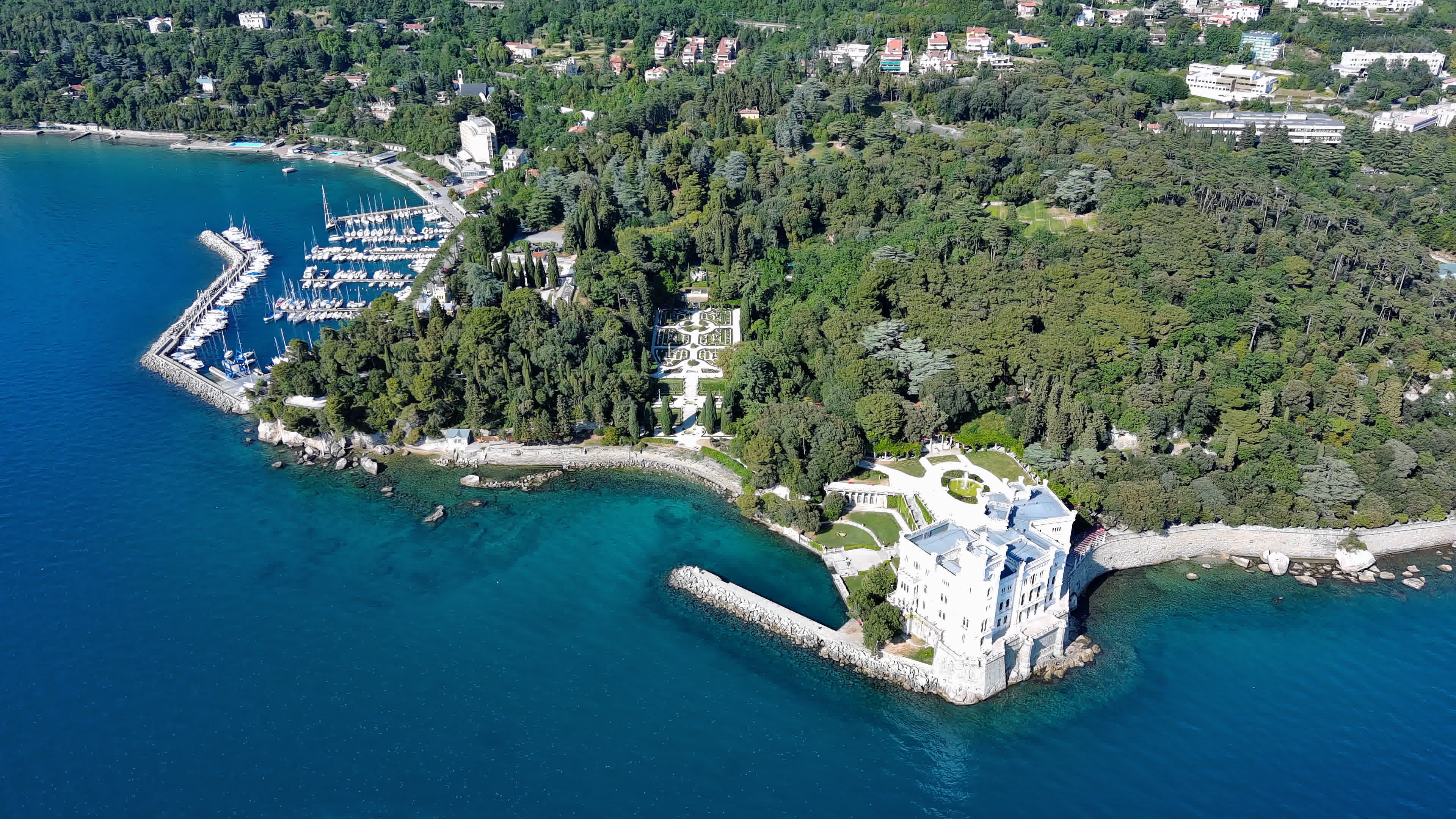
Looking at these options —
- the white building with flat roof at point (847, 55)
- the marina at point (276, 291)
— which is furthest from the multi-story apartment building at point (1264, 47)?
the marina at point (276, 291)

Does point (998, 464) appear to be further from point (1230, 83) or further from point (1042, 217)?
point (1230, 83)

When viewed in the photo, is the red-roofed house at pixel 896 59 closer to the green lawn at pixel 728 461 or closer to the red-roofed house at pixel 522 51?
the red-roofed house at pixel 522 51

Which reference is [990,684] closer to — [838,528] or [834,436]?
[838,528]

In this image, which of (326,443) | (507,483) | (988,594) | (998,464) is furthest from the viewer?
(326,443)

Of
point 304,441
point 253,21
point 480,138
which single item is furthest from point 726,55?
point 304,441

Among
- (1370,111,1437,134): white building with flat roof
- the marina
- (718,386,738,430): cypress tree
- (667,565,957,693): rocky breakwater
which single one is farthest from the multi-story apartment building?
(667,565,957,693): rocky breakwater

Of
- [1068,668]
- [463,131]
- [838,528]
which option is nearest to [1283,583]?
[1068,668]
